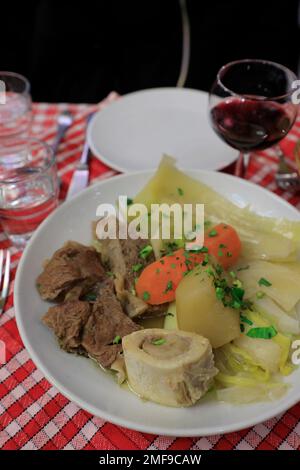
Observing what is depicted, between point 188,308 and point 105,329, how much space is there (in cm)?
25

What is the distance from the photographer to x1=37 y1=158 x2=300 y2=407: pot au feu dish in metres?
1.18

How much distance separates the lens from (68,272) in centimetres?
142

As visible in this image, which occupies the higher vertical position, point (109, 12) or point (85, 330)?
point (109, 12)

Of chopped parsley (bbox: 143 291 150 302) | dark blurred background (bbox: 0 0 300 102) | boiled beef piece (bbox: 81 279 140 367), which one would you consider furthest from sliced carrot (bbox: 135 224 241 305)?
dark blurred background (bbox: 0 0 300 102)

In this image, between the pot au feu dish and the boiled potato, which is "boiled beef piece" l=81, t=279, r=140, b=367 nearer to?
the pot au feu dish

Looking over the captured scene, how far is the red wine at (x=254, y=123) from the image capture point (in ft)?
5.65

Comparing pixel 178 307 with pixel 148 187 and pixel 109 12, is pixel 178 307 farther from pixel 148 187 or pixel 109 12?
pixel 109 12

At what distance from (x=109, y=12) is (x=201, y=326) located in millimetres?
2776

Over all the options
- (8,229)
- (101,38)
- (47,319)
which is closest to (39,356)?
(47,319)

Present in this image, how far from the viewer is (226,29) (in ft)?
11.3

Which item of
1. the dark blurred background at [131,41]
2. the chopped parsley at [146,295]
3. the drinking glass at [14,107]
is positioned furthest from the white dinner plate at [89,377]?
the dark blurred background at [131,41]

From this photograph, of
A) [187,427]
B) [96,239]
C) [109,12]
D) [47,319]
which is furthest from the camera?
[109,12]

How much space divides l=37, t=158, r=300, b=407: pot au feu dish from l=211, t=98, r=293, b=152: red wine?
0.92 feet
